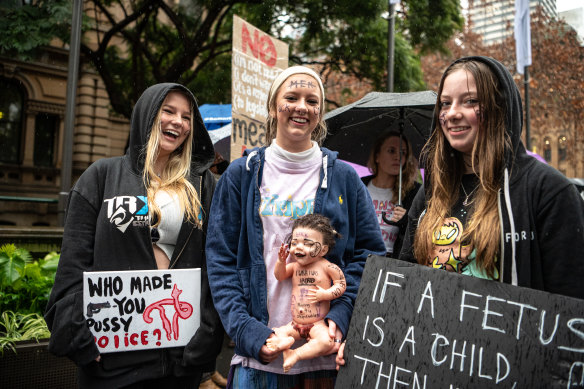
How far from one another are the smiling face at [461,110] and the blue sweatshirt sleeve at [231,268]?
1005 mm

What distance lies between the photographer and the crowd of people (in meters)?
1.87

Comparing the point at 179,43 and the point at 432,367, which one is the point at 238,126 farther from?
the point at 179,43

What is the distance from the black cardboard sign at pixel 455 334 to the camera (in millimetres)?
1624

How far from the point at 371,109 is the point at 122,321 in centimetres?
353

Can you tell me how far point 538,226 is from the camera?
1829mm

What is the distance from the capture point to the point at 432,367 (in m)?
1.79

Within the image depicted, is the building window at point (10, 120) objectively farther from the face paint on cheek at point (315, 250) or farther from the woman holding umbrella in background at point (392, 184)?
the face paint on cheek at point (315, 250)

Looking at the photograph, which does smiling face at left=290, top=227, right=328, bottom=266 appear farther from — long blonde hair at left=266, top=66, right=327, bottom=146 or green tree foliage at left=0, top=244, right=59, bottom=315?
green tree foliage at left=0, top=244, right=59, bottom=315

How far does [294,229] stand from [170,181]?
0.85 m

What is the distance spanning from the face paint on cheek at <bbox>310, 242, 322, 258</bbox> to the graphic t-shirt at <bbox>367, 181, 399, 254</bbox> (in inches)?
83.7

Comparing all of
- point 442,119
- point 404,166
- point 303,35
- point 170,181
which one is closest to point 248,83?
point 404,166

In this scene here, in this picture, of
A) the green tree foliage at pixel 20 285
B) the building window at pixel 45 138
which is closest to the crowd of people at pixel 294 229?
the green tree foliage at pixel 20 285

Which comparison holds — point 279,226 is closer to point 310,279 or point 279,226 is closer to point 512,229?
point 310,279

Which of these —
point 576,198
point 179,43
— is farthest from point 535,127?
point 576,198
